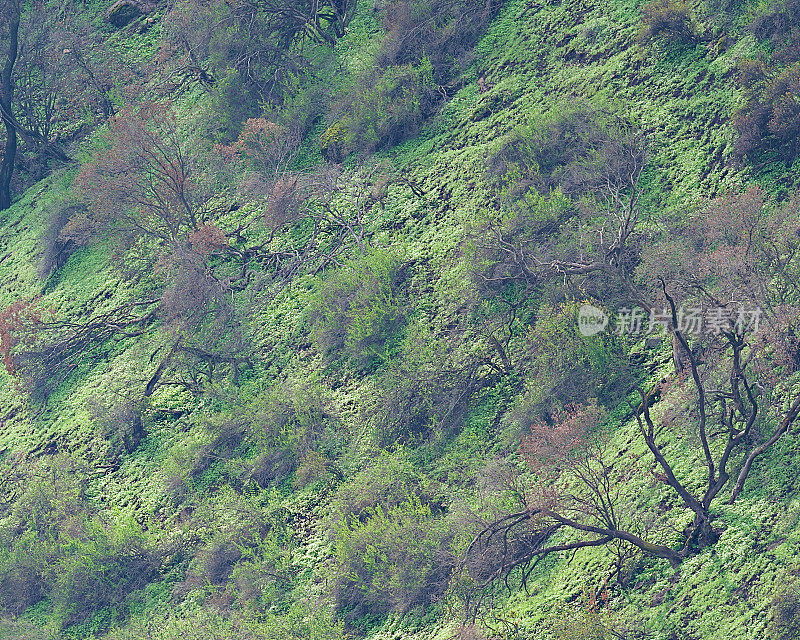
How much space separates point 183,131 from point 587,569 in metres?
16.8

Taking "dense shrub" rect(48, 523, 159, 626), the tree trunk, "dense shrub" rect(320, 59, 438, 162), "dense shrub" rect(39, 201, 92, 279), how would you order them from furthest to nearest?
the tree trunk → "dense shrub" rect(39, 201, 92, 279) → "dense shrub" rect(320, 59, 438, 162) → "dense shrub" rect(48, 523, 159, 626)

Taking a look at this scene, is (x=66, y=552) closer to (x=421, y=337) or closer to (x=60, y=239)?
(x=421, y=337)

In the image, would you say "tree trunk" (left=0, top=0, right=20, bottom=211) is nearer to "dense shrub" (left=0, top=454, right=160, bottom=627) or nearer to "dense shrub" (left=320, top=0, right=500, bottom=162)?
"dense shrub" (left=320, top=0, right=500, bottom=162)

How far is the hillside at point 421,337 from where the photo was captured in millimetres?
12594

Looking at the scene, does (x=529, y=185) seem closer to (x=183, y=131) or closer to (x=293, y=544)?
(x=293, y=544)

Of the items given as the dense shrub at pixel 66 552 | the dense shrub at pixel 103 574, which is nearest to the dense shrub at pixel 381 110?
the dense shrub at pixel 66 552

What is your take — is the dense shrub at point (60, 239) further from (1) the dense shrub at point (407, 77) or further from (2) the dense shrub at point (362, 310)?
(2) the dense shrub at point (362, 310)

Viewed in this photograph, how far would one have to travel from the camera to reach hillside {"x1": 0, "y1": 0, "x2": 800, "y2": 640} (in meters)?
12.6

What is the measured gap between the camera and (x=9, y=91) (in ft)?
89.0

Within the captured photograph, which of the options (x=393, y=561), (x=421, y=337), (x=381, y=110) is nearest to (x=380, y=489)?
(x=393, y=561)

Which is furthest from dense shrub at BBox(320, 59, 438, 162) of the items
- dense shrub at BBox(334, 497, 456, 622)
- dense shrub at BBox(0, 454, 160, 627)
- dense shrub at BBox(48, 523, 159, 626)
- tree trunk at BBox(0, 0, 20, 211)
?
tree trunk at BBox(0, 0, 20, 211)

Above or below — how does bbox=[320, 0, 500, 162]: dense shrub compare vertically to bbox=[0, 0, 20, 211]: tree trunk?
below

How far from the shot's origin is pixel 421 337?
1709 cm

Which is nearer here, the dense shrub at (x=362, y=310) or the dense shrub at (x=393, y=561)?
the dense shrub at (x=393, y=561)
